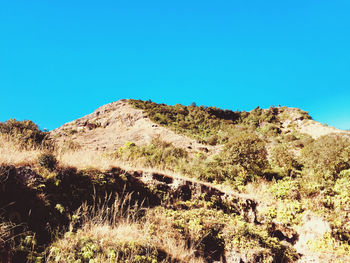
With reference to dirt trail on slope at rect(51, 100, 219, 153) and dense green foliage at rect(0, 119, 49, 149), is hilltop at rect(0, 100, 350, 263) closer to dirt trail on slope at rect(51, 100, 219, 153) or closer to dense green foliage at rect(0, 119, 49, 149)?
dense green foliage at rect(0, 119, 49, 149)

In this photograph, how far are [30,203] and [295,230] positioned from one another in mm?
8266

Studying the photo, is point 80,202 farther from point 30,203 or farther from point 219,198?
point 219,198

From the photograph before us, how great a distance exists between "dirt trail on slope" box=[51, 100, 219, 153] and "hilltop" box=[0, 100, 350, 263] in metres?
13.5

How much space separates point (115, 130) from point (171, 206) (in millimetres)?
29362

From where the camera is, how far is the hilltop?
152 inches

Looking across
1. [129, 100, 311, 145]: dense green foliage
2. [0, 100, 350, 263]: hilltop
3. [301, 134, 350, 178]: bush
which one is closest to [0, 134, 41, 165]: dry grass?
[0, 100, 350, 263]: hilltop

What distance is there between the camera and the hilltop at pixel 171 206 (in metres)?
3.87

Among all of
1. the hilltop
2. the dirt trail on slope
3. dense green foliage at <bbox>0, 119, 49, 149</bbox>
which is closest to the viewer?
the hilltop

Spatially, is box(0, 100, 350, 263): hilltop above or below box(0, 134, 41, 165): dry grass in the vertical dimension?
below

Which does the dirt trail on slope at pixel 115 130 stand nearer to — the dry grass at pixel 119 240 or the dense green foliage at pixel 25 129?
the dense green foliage at pixel 25 129

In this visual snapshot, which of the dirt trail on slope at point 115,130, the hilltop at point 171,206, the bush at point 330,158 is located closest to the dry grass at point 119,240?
the hilltop at point 171,206

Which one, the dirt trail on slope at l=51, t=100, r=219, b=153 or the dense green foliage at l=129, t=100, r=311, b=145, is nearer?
the dirt trail on slope at l=51, t=100, r=219, b=153

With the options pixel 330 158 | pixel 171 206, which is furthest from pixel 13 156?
pixel 330 158

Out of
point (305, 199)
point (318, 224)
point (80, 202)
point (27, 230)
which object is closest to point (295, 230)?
point (318, 224)
